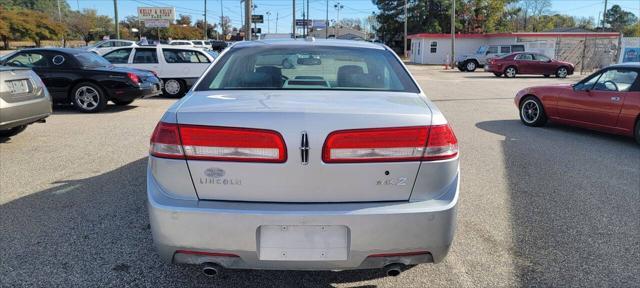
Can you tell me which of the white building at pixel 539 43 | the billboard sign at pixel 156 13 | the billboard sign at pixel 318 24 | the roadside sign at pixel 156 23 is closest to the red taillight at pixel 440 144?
the white building at pixel 539 43

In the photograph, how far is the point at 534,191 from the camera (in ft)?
16.8

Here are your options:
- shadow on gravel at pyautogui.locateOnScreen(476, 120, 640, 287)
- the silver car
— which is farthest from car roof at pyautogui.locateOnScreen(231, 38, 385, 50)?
shadow on gravel at pyautogui.locateOnScreen(476, 120, 640, 287)

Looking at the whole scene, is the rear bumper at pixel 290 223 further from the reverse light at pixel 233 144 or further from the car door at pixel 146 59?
the car door at pixel 146 59

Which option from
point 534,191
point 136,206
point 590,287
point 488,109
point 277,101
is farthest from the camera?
point 488,109

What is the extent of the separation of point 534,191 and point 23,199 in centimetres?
508

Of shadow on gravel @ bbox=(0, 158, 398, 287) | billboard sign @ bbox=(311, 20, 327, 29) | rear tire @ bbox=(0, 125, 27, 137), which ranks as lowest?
shadow on gravel @ bbox=(0, 158, 398, 287)

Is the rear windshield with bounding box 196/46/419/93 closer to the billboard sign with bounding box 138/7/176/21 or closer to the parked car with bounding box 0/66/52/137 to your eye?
the parked car with bounding box 0/66/52/137

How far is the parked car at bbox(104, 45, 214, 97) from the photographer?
1373 centimetres

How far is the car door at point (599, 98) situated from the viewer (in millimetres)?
7715

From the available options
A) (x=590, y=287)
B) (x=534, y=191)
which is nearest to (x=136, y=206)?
(x=590, y=287)

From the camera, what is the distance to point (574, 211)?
14.8 feet

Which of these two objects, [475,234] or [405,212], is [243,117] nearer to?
[405,212]

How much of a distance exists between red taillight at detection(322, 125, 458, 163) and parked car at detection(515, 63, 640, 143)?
646cm

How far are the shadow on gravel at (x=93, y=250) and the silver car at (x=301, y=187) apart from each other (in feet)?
2.24
